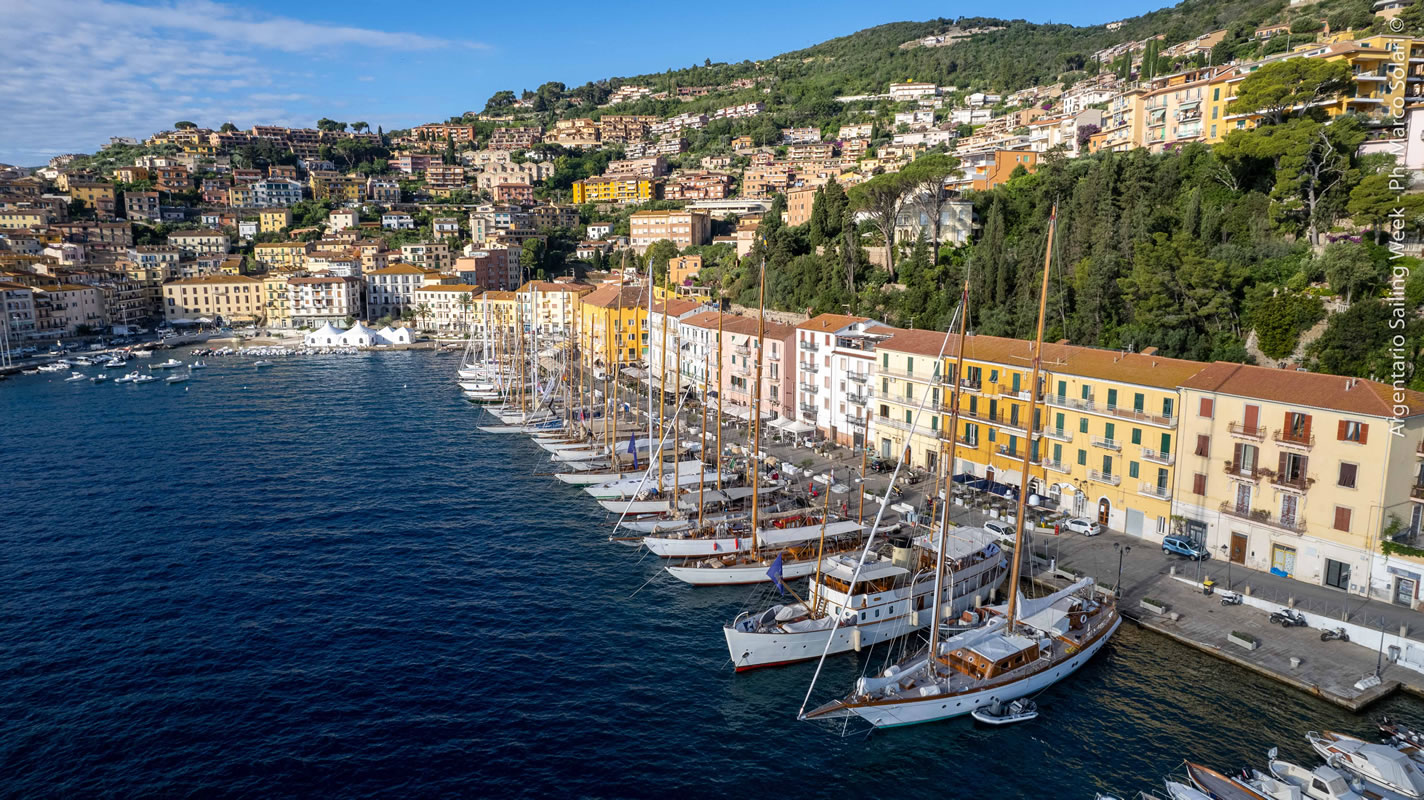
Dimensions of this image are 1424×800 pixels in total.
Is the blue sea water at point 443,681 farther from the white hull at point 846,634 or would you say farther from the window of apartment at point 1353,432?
the window of apartment at point 1353,432

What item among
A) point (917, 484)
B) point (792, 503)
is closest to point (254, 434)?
point (792, 503)

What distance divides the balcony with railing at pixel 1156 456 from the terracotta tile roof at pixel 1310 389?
300cm

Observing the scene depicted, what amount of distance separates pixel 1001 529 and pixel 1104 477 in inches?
213

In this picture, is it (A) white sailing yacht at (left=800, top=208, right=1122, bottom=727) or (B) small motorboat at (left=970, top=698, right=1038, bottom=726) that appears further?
(B) small motorboat at (left=970, top=698, right=1038, bottom=726)

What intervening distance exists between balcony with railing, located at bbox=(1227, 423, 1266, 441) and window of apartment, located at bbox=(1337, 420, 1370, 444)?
247 centimetres

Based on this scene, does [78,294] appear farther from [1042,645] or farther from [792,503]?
[1042,645]

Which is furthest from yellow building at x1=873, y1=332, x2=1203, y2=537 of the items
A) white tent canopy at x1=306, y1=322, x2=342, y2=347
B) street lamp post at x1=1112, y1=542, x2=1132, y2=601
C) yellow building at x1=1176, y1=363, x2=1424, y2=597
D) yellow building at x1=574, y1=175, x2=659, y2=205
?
yellow building at x1=574, y1=175, x2=659, y2=205

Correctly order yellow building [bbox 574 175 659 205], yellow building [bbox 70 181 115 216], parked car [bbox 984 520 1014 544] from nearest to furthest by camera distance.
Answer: parked car [bbox 984 520 1014 544] < yellow building [bbox 70 181 115 216] < yellow building [bbox 574 175 659 205]

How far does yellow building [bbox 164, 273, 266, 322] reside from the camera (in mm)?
136250

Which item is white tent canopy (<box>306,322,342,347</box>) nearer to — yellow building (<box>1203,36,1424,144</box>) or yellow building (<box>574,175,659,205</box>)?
yellow building (<box>574,175,659,205</box>)

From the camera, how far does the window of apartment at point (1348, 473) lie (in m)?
28.9

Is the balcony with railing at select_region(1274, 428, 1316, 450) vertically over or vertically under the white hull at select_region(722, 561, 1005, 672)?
over

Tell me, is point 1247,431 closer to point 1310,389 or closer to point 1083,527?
point 1310,389

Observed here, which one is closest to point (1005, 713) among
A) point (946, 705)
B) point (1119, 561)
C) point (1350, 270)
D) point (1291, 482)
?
point (946, 705)
